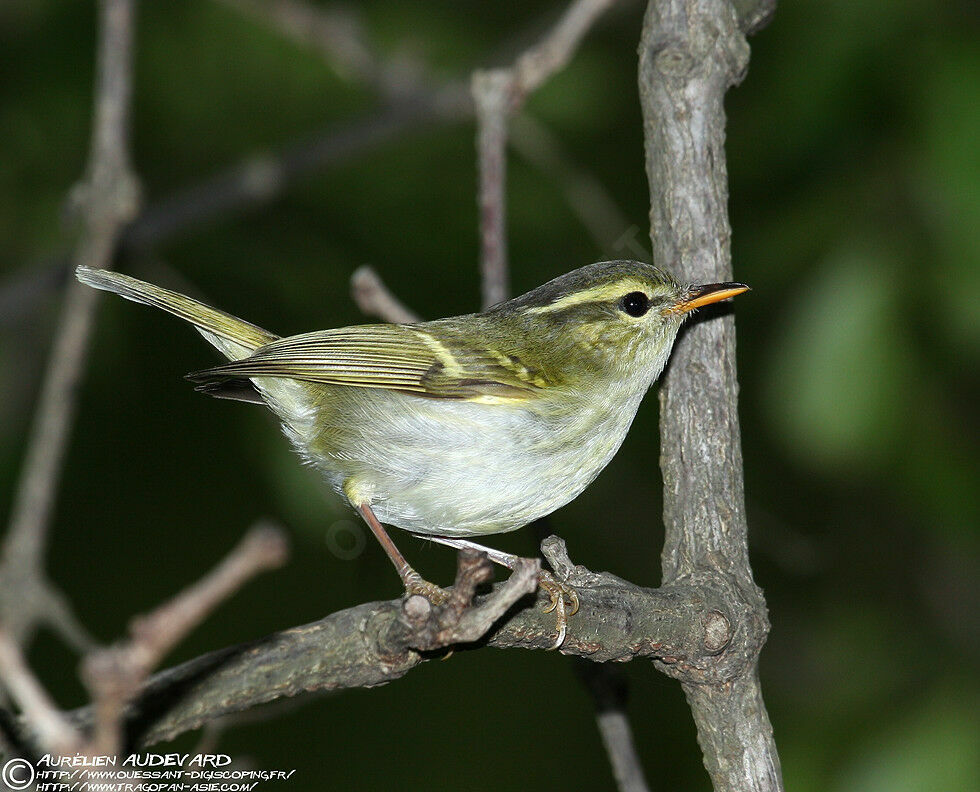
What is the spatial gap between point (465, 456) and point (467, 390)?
1.05ft

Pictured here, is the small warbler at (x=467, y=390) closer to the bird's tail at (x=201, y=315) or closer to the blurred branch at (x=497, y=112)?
the bird's tail at (x=201, y=315)

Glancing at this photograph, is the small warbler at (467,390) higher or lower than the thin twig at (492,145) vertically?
lower

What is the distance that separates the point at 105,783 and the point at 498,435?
237 centimetres

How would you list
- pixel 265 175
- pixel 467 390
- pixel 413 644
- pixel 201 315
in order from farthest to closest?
1. pixel 265 175
2. pixel 201 315
3. pixel 467 390
4. pixel 413 644

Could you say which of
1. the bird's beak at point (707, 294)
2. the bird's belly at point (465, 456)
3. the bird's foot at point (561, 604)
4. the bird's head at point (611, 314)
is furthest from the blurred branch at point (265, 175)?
the bird's foot at point (561, 604)

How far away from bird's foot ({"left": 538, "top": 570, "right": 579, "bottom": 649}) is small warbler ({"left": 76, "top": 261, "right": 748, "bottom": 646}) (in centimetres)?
53

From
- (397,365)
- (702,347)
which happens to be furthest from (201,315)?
(702,347)

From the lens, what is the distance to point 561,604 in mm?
2582

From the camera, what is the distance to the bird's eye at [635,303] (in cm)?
354

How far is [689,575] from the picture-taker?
2826 millimetres

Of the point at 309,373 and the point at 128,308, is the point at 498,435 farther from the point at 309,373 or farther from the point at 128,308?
the point at 128,308

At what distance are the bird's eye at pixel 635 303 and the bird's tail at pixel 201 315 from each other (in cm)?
137

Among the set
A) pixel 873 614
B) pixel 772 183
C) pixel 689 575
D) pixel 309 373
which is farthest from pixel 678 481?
pixel 873 614

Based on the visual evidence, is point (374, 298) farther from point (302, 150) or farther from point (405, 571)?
point (302, 150)
